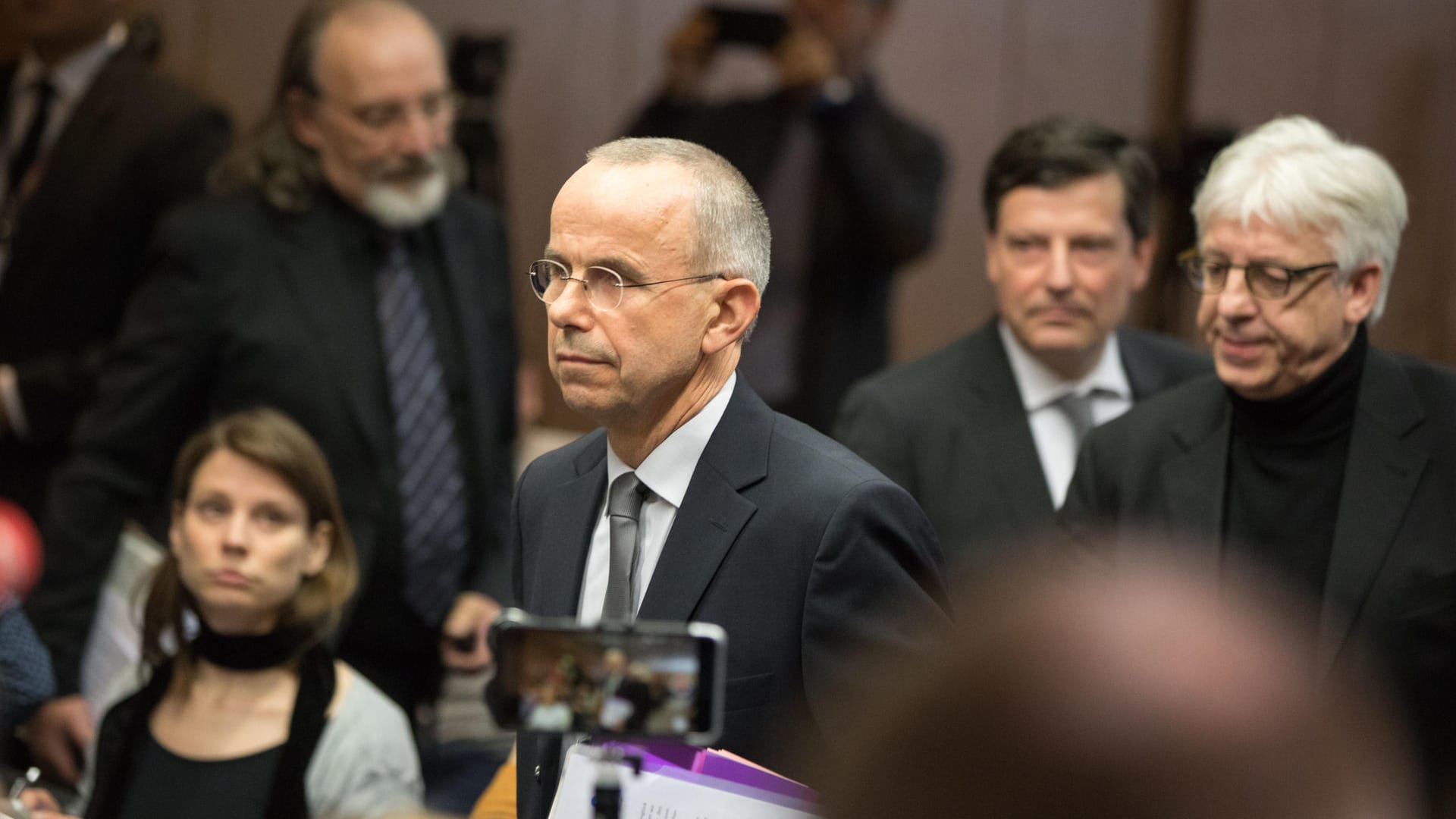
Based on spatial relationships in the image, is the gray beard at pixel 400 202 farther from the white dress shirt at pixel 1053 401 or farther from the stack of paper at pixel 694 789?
the stack of paper at pixel 694 789

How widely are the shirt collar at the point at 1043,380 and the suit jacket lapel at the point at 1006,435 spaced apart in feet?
0.05

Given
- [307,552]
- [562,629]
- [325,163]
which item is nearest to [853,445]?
[307,552]

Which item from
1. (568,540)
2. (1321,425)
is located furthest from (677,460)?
(1321,425)

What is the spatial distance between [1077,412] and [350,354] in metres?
1.40

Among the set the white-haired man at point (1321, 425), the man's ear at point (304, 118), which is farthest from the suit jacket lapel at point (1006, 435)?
the man's ear at point (304, 118)

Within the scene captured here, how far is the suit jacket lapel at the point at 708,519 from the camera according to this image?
5.98 ft

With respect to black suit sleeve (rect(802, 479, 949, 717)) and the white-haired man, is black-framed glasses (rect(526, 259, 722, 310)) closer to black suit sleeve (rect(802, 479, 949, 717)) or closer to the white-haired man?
black suit sleeve (rect(802, 479, 949, 717))

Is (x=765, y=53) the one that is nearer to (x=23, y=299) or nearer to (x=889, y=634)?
(x=23, y=299)

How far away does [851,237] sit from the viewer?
4.19 m

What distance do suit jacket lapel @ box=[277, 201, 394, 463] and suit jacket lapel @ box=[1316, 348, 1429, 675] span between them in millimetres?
1771

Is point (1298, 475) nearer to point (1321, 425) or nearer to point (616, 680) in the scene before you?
point (1321, 425)

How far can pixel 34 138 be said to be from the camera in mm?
3820

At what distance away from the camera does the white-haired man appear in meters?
2.32

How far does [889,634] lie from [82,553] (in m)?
1.99
